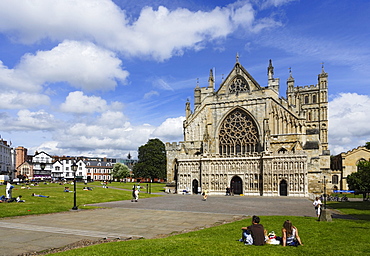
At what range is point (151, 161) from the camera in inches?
3752

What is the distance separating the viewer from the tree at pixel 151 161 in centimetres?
9362

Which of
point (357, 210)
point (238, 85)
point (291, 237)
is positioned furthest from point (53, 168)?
point (291, 237)

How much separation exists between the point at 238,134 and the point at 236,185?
30.0 feet

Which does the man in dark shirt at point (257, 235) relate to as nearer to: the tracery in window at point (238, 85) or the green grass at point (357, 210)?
the green grass at point (357, 210)

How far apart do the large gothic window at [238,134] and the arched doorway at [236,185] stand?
5.37 m

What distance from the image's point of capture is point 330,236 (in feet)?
45.6

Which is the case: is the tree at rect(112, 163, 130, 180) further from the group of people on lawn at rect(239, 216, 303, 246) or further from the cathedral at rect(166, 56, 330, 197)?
the group of people on lawn at rect(239, 216, 303, 246)

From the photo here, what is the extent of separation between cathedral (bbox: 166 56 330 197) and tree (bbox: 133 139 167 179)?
32.8 m

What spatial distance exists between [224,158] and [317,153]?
14.2m

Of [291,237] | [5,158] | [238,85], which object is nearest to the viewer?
[291,237]

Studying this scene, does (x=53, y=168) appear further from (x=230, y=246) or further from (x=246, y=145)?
(x=230, y=246)

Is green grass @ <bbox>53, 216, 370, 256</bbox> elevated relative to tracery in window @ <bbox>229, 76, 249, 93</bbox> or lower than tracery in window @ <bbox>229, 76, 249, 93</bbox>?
lower

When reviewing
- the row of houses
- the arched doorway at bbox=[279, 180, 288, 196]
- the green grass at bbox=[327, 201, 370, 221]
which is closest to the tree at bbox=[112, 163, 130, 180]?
the row of houses

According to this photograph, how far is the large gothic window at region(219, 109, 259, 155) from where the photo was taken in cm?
5638
